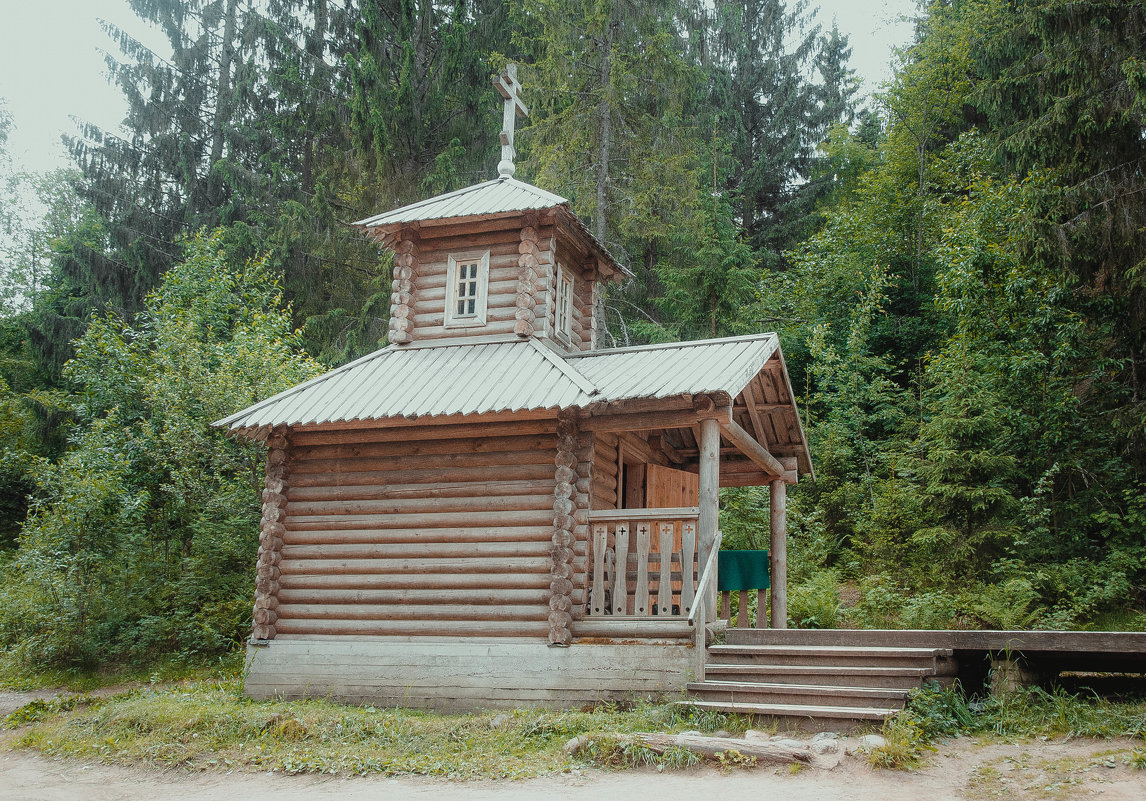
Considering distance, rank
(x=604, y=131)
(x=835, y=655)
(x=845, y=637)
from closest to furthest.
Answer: (x=835, y=655) → (x=845, y=637) → (x=604, y=131)

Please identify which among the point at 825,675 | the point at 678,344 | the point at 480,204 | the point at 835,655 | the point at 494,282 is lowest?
the point at 825,675

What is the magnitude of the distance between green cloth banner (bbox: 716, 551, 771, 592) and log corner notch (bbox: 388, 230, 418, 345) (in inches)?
228

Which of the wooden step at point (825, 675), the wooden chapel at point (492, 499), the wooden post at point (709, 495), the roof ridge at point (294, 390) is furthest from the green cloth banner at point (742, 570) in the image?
the roof ridge at point (294, 390)

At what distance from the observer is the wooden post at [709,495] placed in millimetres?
10659

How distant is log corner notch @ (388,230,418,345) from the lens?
14.2 meters

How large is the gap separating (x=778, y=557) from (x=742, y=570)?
5.72 ft

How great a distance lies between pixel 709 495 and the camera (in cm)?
1079

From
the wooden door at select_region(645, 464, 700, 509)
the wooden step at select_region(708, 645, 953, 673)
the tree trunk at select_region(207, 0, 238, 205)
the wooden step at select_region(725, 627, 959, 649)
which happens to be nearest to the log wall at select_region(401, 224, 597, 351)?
the wooden door at select_region(645, 464, 700, 509)

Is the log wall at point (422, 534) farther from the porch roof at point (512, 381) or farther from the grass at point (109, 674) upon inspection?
the grass at point (109, 674)

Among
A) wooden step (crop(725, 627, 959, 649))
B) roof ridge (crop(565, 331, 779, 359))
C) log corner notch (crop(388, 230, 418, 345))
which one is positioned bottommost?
wooden step (crop(725, 627, 959, 649))

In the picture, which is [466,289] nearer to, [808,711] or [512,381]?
[512,381]

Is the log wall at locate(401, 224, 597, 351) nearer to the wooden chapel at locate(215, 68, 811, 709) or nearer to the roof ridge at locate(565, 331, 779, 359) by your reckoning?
the wooden chapel at locate(215, 68, 811, 709)

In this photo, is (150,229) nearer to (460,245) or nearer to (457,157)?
(457,157)

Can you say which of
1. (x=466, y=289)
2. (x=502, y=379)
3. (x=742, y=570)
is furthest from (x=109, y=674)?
(x=742, y=570)
